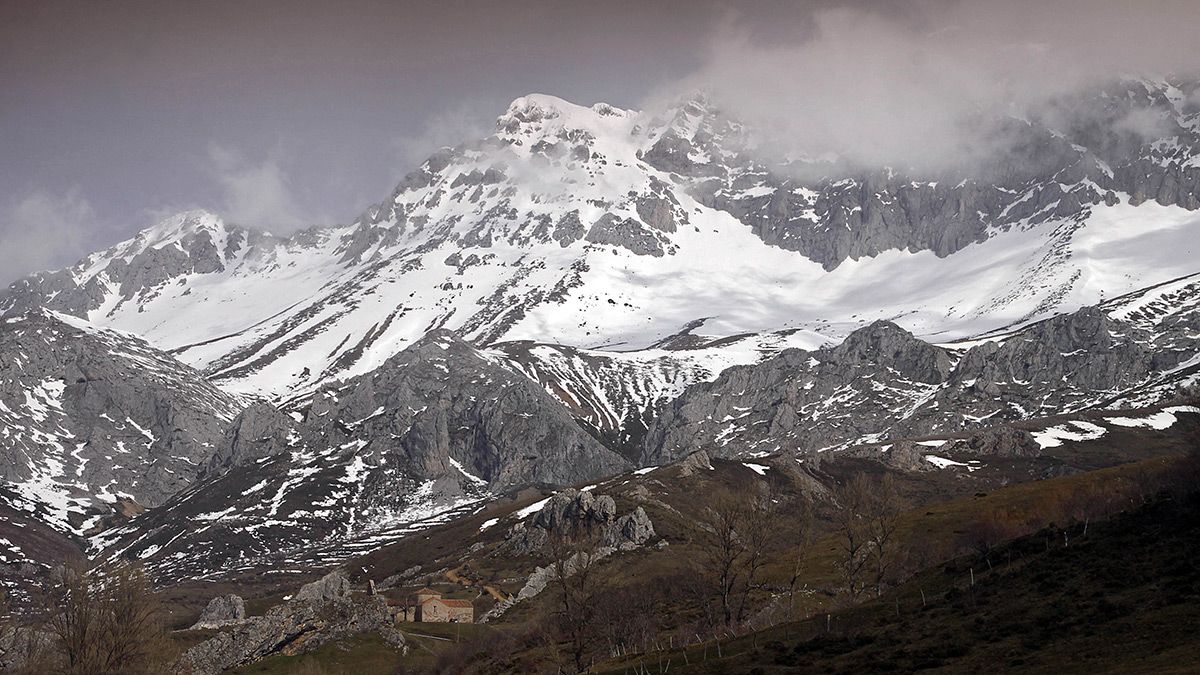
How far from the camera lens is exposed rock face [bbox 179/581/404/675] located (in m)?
139

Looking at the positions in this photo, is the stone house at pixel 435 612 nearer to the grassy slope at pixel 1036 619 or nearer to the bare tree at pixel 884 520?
the bare tree at pixel 884 520

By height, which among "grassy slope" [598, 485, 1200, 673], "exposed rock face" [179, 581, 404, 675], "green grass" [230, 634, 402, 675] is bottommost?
"grassy slope" [598, 485, 1200, 673]

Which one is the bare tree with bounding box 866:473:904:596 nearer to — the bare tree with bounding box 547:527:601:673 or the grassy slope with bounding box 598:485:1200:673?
the grassy slope with bounding box 598:485:1200:673

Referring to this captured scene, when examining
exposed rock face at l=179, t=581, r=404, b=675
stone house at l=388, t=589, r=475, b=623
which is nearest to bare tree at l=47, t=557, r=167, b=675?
exposed rock face at l=179, t=581, r=404, b=675

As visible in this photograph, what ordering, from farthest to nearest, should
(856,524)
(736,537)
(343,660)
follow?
(343,660), (856,524), (736,537)

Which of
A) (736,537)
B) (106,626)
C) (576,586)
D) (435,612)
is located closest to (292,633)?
(106,626)

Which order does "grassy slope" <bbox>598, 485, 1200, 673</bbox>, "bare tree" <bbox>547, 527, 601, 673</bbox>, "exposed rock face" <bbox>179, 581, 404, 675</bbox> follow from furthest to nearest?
"exposed rock face" <bbox>179, 581, 404, 675</bbox> → "bare tree" <bbox>547, 527, 601, 673</bbox> → "grassy slope" <bbox>598, 485, 1200, 673</bbox>

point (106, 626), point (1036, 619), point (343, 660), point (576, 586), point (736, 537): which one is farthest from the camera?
point (343, 660)

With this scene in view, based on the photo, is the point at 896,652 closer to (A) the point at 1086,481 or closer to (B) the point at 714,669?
(B) the point at 714,669

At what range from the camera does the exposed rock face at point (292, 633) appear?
5472 inches

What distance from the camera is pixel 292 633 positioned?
142375 mm

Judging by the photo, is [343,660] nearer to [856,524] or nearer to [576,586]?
[576,586]

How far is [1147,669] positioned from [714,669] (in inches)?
1234

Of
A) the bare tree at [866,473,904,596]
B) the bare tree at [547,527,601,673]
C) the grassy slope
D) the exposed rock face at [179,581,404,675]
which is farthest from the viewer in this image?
the exposed rock face at [179,581,404,675]
